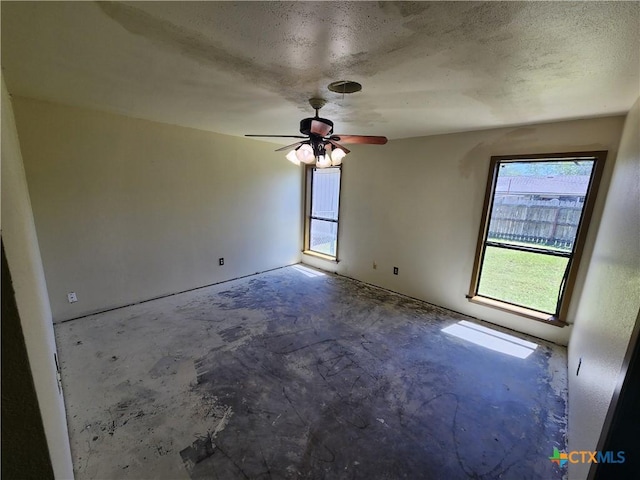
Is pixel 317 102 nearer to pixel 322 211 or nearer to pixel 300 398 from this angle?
pixel 300 398

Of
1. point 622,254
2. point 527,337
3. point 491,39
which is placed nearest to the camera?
point 491,39

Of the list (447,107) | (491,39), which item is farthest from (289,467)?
(447,107)

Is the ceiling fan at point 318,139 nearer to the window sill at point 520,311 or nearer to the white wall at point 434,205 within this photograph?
the white wall at point 434,205

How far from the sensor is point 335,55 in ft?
5.21

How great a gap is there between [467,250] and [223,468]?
334cm

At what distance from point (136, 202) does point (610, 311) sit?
4.45 metres

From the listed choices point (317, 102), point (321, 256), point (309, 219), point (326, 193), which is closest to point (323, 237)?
point (321, 256)

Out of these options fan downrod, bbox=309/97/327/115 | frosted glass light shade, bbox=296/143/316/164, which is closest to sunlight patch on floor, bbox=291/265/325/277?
frosted glass light shade, bbox=296/143/316/164

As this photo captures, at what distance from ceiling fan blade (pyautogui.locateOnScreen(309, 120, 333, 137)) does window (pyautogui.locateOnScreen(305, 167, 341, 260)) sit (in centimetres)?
252

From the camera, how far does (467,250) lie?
11.4 feet

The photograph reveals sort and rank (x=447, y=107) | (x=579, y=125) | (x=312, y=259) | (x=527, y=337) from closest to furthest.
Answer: (x=447, y=107), (x=579, y=125), (x=527, y=337), (x=312, y=259)

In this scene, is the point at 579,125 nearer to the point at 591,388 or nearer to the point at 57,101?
the point at 591,388

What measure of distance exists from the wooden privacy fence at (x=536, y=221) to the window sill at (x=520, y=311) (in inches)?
31.5

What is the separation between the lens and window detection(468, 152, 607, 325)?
2764 millimetres
